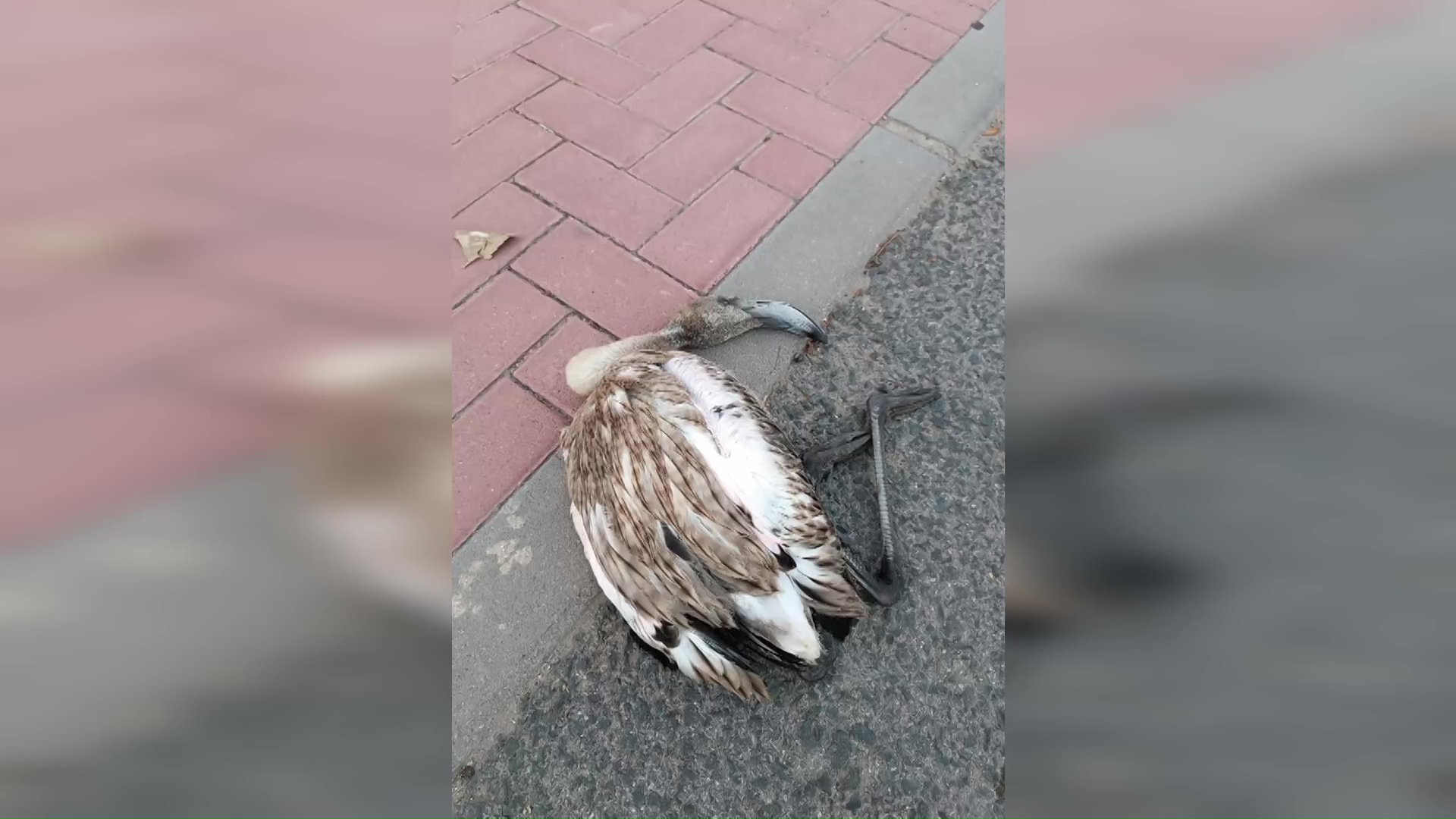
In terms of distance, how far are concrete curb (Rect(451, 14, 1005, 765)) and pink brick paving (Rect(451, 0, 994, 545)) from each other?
0.24 feet

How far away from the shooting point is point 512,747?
86.2 inches

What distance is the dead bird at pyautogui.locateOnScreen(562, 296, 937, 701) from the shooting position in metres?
2.06

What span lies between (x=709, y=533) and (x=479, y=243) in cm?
154

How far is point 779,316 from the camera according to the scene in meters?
2.78

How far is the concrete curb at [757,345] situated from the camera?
2297 mm

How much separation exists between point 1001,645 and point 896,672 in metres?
0.29

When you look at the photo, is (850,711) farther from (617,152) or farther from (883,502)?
(617,152)

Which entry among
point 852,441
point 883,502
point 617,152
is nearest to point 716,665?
point 883,502

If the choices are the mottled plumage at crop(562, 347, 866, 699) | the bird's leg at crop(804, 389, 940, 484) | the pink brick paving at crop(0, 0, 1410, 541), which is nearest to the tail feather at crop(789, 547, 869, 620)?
the mottled plumage at crop(562, 347, 866, 699)
